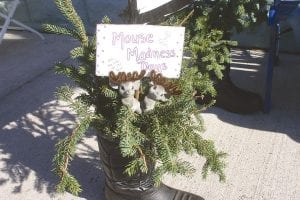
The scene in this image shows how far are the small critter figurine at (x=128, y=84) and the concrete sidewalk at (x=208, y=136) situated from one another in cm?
80

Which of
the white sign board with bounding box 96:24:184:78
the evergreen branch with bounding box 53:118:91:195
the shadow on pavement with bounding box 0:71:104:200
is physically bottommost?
the shadow on pavement with bounding box 0:71:104:200

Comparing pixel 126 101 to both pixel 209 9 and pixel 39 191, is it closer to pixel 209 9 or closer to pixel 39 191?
pixel 39 191

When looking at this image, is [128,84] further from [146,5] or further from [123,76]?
[146,5]

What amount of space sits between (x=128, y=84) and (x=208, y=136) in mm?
1276

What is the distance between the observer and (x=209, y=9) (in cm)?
301

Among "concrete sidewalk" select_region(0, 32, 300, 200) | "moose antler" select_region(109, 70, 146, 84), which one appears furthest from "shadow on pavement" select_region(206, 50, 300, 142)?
"moose antler" select_region(109, 70, 146, 84)

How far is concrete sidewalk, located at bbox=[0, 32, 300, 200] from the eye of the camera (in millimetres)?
2613

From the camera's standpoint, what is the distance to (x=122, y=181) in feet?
7.38

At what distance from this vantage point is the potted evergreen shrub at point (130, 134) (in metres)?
1.94

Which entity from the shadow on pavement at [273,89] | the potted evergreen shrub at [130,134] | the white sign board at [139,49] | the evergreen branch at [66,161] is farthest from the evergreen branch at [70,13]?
the shadow on pavement at [273,89]

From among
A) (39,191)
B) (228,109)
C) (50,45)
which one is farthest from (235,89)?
(50,45)

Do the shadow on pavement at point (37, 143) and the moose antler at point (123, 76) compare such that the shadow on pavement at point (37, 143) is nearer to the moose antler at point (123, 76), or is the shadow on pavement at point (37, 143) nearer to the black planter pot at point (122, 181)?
the black planter pot at point (122, 181)

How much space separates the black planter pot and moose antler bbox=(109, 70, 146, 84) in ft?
1.11

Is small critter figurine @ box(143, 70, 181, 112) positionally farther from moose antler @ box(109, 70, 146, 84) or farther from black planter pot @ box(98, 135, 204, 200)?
black planter pot @ box(98, 135, 204, 200)
